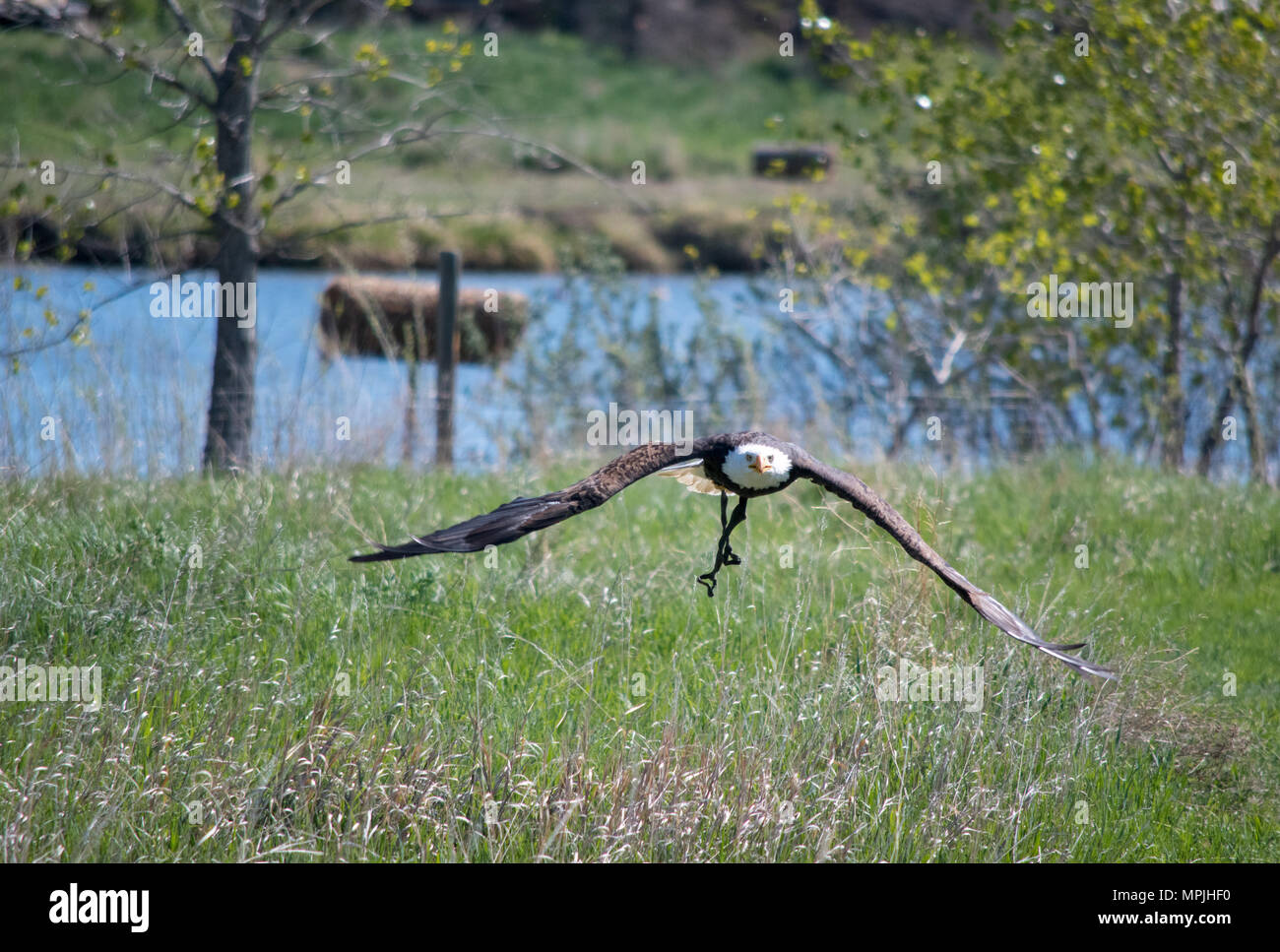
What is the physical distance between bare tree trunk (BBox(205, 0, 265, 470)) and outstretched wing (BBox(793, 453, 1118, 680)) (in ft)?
15.0

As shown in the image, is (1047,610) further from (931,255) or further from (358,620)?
(931,255)

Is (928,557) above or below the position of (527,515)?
below

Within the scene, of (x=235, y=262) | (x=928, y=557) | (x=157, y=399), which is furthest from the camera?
(x=235, y=262)

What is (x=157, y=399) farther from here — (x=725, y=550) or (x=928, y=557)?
(x=928, y=557)

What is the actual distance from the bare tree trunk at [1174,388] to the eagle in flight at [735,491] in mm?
6814

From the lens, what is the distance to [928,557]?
458 centimetres

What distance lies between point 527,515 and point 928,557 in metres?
1.54

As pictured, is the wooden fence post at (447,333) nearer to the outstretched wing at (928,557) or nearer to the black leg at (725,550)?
the black leg at (725,550)

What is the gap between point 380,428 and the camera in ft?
28.8

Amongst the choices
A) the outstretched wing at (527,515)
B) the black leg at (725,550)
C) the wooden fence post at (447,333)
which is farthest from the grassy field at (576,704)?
the wooden fence post at (447,333)

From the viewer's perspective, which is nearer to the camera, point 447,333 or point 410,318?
point 447,333

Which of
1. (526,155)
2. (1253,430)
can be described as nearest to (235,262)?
(526,155)
